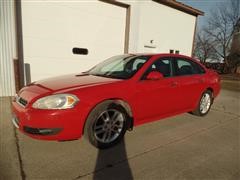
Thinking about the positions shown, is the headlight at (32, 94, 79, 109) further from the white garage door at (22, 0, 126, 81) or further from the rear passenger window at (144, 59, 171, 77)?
the white garage door at (22, 0, 126, 81)

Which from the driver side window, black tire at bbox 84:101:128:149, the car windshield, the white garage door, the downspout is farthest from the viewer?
the white garage door

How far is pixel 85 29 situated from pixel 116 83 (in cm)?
447

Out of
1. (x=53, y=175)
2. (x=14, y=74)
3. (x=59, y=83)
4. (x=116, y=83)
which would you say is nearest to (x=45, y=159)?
(x=53, y=175)

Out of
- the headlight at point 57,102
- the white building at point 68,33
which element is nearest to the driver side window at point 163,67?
the headlight at point 57,102

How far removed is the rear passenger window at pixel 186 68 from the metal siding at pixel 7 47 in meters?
4.35

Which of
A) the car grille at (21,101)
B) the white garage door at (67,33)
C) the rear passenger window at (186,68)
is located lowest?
the car grille at (21,101)

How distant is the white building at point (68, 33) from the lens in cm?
566

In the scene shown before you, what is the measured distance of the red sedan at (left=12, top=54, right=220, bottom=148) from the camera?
2.73 metres

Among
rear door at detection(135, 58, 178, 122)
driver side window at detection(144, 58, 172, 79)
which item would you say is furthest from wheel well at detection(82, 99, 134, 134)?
driver side window at detection(144, 58, 172, 79)

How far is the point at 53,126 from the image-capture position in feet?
8.79

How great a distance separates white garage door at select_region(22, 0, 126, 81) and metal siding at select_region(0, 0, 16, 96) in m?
0.37

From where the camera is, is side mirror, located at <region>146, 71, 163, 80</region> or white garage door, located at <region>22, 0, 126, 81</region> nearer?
side mirror, located at <region>146, 71, 163, 80</region>

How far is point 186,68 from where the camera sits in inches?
176

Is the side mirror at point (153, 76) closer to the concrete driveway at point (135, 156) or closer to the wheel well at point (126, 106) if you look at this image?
the wheel well at point (126, 106)
